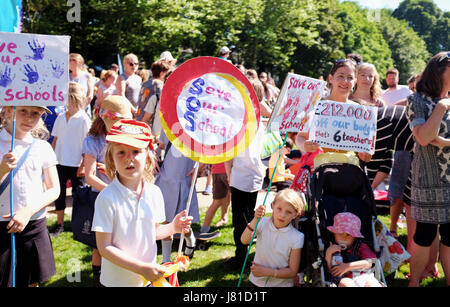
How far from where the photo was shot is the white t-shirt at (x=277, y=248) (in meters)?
3.19

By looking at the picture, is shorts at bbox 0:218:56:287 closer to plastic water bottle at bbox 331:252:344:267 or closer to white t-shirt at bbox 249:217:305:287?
white t-shirt at bbox 249:217:305:287

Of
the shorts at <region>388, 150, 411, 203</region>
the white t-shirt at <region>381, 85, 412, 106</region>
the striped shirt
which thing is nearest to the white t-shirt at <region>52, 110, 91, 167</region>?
the striped shirt

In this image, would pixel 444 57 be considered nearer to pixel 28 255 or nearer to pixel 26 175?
pixel 26 175

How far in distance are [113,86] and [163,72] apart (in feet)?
13.1

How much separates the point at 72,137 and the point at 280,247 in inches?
120

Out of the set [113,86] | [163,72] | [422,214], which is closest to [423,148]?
[422,214]

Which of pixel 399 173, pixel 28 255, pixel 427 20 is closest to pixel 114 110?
pixel 28 255

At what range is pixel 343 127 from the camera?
3.49 metres

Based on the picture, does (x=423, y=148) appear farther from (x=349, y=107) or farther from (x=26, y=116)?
(x=26, y=116)

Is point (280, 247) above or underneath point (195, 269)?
above

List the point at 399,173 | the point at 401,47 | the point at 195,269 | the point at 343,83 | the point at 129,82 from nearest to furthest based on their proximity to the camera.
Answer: the point at 343,83 → the point at 195,269 → the point at 399,173 → the point at 129,82 → the point at 401,47

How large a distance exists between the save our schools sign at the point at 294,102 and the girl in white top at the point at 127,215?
1.14 metres

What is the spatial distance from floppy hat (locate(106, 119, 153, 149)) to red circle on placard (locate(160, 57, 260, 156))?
206 millimetres

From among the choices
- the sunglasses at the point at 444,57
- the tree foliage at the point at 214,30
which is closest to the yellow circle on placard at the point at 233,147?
the sunglasses at the point at 444,57
